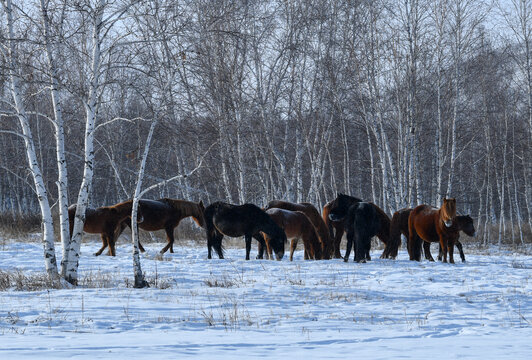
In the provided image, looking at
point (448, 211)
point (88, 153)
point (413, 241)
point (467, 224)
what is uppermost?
point (88, 153)

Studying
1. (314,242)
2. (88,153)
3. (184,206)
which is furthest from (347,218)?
(88,153)

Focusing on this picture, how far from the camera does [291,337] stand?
6242 millimetres

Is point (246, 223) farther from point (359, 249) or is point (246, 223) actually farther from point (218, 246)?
point (359, 249)

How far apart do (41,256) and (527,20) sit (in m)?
18.9

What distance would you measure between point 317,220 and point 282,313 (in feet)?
21.5

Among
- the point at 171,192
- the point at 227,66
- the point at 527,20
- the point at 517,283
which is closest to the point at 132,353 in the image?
the point at 517,283

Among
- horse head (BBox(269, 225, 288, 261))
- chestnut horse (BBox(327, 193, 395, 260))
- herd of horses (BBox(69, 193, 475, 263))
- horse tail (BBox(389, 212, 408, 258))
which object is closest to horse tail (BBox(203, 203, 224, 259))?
herd of horses (BBox(69, 193, 475, 263))

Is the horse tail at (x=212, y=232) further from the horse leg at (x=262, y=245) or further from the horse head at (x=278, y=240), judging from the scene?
the horse head at (x=278, y=240)

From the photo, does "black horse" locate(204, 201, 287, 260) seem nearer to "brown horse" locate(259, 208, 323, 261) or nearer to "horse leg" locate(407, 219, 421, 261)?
"brown horse" locate(259, 208, 323, 261)

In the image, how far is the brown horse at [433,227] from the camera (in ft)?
38.5

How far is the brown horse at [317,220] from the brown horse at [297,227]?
0.16 m

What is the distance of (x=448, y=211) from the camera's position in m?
11.7

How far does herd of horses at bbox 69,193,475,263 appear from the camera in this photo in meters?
12.4

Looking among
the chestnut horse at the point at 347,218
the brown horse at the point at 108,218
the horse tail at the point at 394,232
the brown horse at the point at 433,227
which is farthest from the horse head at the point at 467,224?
the brown horse at the point at 108,218
